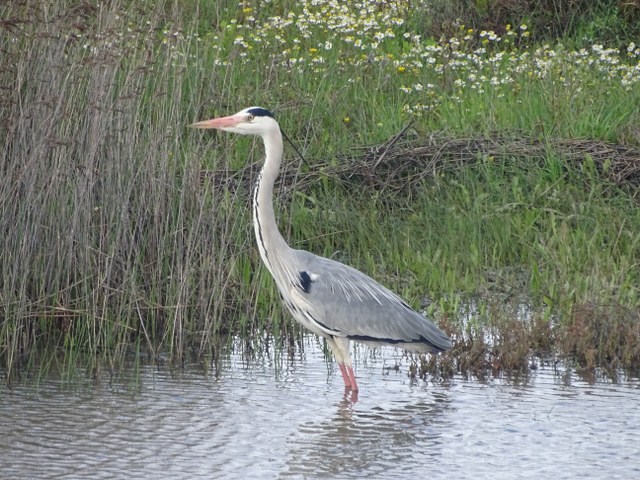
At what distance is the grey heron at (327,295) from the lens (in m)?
6.28

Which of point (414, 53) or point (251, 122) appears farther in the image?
point (414, 53)

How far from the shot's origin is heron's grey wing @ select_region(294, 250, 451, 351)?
6.24m

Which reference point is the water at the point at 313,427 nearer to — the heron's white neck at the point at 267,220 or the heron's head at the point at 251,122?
the heron's white neck at the point at 267,220

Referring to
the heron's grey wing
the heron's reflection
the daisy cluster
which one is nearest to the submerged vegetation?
the daisy cluster

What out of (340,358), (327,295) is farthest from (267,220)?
(340,358)

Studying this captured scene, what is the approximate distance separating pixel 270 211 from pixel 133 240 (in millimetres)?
808

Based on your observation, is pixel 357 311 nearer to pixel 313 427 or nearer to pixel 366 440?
pixel 313 427

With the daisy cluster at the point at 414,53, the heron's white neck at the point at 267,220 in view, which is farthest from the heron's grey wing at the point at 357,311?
the daisy cluster at the point at 414,53

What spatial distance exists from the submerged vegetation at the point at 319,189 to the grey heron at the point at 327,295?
0.26 meters

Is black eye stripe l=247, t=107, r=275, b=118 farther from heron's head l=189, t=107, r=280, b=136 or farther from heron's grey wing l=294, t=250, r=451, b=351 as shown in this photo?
heron's grey wing l=294, t=250, r=451, b=351

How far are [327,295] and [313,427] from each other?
3.29 ft

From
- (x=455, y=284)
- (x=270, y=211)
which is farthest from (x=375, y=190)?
(x=270, y=211)

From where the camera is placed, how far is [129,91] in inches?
253

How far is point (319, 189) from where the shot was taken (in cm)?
866
